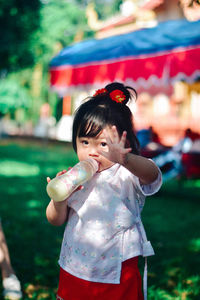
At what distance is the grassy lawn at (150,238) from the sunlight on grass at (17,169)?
1108 millimetres

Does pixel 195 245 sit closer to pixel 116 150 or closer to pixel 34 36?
pixel 116 150

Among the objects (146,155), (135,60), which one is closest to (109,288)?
(135,60)

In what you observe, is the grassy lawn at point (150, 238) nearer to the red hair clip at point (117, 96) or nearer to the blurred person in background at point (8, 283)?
the blurred person in background at point (8, 283)

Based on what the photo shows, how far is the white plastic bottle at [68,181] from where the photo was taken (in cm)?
167

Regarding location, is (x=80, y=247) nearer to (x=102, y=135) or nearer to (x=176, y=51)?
(x=102, y=135)

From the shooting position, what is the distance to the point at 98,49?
21.9ft

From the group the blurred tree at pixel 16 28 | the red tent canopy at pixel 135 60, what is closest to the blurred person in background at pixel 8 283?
the red tent canopy at pixel 135 60

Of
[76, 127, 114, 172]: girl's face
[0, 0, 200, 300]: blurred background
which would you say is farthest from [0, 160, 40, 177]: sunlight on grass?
[76, 127, 114, 172]: girl's face

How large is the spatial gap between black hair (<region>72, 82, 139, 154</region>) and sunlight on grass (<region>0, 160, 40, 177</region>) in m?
7.65

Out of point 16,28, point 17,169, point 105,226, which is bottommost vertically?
point 17,169

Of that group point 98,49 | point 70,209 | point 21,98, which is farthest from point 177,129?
point 21,98

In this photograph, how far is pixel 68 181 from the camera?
168 cm

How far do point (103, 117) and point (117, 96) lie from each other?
149 mm

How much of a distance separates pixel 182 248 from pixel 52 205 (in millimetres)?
2885
